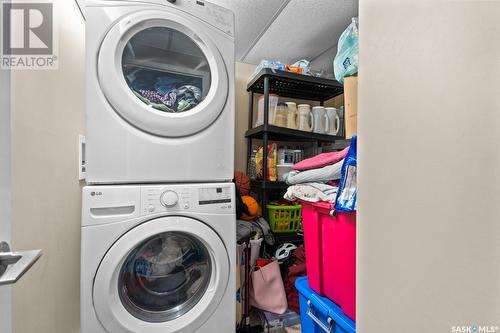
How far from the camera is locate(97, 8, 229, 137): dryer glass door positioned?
86cm

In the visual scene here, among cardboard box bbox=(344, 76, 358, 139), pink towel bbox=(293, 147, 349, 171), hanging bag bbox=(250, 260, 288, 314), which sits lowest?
hanging bag bbox=(250, 260, 288, 314)

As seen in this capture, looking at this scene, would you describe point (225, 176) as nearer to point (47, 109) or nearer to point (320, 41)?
point (47, 109)

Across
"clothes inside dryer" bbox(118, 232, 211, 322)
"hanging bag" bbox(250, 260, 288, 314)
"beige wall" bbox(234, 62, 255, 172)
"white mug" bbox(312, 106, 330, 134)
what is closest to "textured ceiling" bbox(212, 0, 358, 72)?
"beige wall" bbox(234, 62, 255, 172)

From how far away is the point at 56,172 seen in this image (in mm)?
854

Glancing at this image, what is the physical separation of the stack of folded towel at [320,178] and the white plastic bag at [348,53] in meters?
0.29

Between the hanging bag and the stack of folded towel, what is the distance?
2.35 feet

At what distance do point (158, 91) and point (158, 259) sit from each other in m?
0.81

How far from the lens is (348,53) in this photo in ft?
2.56

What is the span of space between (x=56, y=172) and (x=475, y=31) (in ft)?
3.96

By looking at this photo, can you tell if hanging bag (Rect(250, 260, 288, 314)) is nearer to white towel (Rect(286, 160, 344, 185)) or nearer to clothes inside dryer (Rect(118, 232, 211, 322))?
clothes inside dryer (Rect(118, 232, 211, 322))

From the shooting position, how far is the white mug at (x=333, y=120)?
1675 mm

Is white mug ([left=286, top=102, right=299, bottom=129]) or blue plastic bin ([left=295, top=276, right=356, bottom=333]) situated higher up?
white mug ([left=286, top=102, right=299, bottom=129])

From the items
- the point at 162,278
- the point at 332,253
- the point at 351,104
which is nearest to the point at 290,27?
the point at 351,104

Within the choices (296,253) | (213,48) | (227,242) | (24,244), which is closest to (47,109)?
(24,244)
